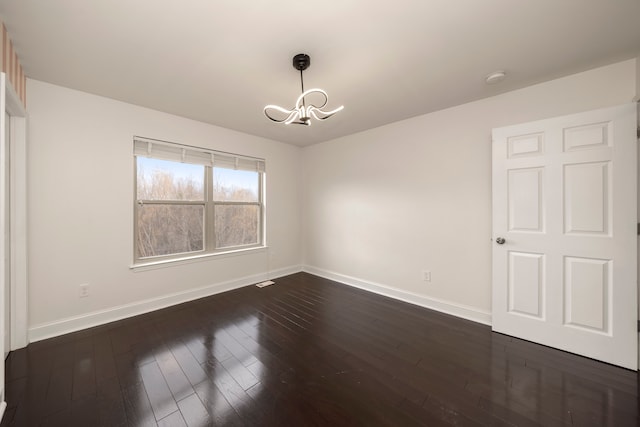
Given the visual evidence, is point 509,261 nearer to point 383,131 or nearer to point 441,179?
point 441,179

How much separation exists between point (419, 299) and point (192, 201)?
3.40 metres

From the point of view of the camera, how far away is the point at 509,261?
2469 mm

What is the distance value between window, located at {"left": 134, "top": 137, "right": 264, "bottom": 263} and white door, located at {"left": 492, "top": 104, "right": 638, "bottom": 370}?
3433 mm

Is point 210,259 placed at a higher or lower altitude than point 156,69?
lower

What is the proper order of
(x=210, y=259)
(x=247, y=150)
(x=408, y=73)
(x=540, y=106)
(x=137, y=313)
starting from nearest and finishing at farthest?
(x=408, y=73) < (x=540, y=106) < (x=137, y=313) < (x=210, y=259) < (x=247, y=150)

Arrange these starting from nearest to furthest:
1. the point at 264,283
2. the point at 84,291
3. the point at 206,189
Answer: the point at 84,291 < the point at 206,189 < the point at 264,283

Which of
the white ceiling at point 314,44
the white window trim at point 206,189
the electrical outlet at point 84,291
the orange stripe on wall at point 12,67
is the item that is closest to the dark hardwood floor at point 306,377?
the electrical outlet at point 84,291

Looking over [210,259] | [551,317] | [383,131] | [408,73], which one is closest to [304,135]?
[383,131]

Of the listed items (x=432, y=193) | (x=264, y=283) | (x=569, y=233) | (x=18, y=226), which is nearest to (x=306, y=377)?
(x=264, y=283)

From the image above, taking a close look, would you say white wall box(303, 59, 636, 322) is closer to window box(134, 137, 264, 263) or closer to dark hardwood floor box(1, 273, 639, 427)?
dark hardwood floor box(1, 273, 639, 427)

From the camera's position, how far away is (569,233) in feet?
7.11

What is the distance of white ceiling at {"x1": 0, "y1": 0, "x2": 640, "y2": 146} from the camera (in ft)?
4.88

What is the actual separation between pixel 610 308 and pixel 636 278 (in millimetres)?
301

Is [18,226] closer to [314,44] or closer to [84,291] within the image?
[84,291]
